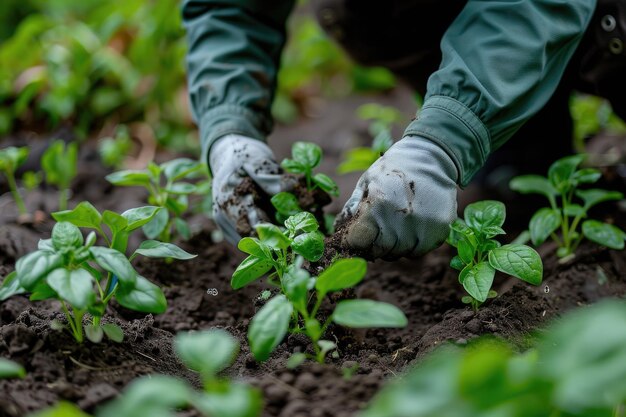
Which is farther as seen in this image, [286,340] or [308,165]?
[308,165]

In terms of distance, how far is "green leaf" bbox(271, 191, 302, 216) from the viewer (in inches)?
56.9

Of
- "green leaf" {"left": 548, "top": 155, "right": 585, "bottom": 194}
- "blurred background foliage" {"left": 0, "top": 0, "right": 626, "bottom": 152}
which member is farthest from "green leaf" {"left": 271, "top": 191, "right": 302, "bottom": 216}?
"blurred background foliage" {"left": 0, "top": 0, "right": 626, "bottom": 152}

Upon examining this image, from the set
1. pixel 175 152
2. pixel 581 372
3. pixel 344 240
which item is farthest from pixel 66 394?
pixel 175 152

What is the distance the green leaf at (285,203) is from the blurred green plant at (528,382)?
74 centimetres

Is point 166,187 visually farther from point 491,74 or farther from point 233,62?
point 491,74

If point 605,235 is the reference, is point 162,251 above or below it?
above

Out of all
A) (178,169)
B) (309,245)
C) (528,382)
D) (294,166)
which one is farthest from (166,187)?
(528,382)

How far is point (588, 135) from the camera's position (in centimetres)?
274

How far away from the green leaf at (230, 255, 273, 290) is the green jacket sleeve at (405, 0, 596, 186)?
40 centimetres

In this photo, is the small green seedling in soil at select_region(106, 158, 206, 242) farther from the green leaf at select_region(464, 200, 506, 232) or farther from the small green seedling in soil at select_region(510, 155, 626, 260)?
the small green seedling in soil at select_region(510, 155, 626, 260)

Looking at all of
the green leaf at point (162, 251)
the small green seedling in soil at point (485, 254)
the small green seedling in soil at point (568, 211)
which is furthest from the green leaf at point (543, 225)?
the green leaf at point (162, 251)

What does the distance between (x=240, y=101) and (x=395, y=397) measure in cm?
118

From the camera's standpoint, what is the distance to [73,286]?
104 centimetres

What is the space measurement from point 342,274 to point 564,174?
0.87 m
